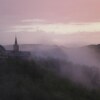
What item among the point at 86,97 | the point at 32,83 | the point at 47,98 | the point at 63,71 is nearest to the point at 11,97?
the point at 47,98

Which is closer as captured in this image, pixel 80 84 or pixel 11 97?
pixel 11 97

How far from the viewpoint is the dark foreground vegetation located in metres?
54.3

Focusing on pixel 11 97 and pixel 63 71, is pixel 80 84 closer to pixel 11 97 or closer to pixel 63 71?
pixel 63 71

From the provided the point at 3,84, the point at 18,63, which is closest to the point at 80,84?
the point at 18,63

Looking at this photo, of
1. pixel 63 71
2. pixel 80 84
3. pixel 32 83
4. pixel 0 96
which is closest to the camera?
pixel 0 96

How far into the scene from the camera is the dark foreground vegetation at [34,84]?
54.3 m

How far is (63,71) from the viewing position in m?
70.6

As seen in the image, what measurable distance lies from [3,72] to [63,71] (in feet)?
40.9

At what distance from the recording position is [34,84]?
6112cm

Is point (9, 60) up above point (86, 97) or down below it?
above

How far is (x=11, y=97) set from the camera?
5234cm

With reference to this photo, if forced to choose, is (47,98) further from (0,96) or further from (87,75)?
(87,75)

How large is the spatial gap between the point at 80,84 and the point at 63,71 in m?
5.73

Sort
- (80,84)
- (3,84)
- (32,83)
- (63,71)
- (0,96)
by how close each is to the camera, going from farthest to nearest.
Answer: (63,71) < (80,84) < (32,83) < (3,84) < (0,96)
